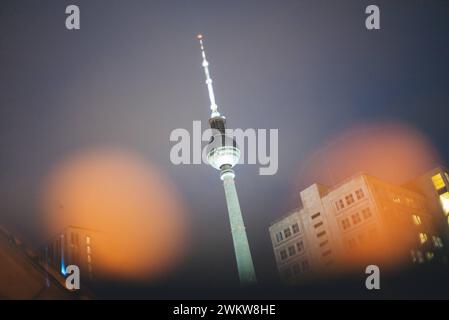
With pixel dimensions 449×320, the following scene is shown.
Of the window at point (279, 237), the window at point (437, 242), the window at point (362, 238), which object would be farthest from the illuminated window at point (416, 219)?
the window at point (279, 237)

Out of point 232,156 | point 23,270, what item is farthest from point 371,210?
point 23,270

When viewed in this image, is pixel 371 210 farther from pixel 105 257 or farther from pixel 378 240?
pixel 105 257

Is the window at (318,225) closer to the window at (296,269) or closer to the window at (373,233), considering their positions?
the window at (296,269)

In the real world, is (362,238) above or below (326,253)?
below

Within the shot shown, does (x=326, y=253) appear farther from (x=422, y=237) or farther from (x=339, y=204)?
(x=422, y=237)

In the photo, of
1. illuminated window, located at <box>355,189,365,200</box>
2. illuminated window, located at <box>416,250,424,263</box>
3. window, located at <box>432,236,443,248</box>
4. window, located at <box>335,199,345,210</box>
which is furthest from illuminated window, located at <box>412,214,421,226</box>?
window, located at <box>335,199,345,210</box>

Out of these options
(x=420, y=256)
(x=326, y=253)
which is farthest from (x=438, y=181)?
(x=326, y=253)

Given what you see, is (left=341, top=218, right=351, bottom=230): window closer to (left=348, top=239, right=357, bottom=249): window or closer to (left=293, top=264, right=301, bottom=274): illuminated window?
(left=348, top=239, right=357, bottom=249): window
